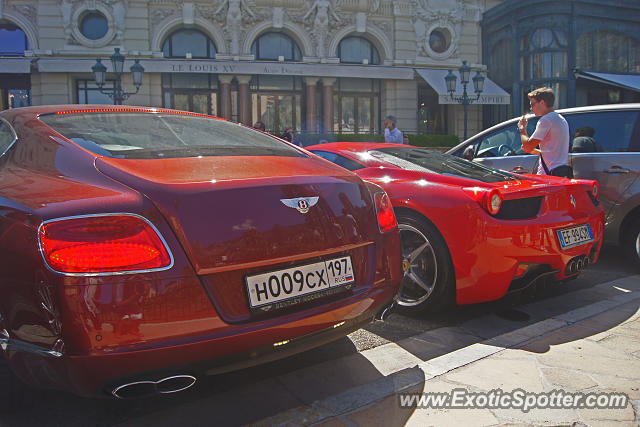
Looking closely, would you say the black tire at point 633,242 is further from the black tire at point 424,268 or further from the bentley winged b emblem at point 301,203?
the bentley winged b emblem at point 301,203

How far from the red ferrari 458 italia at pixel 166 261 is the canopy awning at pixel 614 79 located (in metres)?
21.7

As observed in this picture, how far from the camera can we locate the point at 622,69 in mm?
21922

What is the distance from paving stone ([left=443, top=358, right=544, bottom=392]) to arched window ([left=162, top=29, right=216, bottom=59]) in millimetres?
20815

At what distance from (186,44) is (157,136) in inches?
806

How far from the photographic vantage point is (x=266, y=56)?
71.8ft

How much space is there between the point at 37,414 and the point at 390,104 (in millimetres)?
22134

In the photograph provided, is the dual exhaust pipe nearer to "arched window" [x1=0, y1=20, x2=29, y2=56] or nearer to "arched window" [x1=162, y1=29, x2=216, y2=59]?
"arched window" [x1=162, y1=29, x2=216, y2=59]

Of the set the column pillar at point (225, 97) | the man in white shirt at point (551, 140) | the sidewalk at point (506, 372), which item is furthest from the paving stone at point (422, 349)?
the column pillar at point (225, 97)

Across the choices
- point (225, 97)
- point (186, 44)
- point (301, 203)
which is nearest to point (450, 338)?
point (301, 203)

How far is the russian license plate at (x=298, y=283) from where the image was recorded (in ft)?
6.31

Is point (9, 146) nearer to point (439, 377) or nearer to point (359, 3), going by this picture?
point (439, 377)

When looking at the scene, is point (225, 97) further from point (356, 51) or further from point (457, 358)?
point (457, 358)

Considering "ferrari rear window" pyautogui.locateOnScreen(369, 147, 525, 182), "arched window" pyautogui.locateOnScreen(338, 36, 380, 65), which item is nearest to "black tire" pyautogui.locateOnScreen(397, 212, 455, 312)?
"ferrari rear window" pyautogui.locateOnScreen(369, 147, 525, 182)

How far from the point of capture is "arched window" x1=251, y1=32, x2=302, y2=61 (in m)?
21.8
